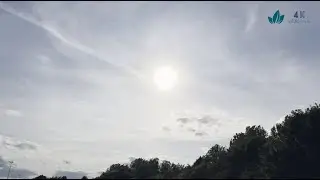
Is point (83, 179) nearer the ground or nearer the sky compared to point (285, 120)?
nearer the ground

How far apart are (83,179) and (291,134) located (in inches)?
2162

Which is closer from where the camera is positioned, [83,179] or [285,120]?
[83,179]

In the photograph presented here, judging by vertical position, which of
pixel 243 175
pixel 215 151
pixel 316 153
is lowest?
pixel 243 175

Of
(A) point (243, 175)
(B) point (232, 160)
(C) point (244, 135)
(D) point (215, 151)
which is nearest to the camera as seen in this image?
(A) point (243, 175)

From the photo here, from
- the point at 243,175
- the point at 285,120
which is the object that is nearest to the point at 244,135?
the point at 285,120

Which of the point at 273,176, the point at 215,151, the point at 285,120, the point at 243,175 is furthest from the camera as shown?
the point at 215,151

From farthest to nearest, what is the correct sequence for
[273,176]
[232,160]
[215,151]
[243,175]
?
[215,151] → [232,160] → [273,176] → [243,175]

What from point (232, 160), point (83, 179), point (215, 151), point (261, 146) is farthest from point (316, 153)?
point (83, 179)

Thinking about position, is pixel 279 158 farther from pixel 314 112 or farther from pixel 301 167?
pixel 314 112

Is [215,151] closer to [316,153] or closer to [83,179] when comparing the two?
[316,153]

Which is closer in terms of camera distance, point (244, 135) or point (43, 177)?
point (43, 177)

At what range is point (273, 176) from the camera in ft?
325

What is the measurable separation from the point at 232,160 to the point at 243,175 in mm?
13173

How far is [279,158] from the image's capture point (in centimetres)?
10462
